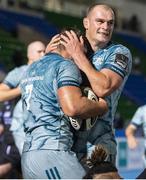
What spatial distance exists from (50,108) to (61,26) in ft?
61.9

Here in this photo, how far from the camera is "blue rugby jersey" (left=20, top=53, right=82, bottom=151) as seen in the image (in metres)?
3.14

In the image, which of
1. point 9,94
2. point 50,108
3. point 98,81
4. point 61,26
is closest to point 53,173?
point 50,108

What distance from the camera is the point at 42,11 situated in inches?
896

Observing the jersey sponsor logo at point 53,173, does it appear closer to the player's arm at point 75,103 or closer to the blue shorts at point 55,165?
the blue shorts at point 55,165

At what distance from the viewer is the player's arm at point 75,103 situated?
9.94ft

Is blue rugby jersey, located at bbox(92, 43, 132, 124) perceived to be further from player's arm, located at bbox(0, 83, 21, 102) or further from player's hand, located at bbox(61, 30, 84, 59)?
player's arm, located at bbox(0, 83, 21, 102)

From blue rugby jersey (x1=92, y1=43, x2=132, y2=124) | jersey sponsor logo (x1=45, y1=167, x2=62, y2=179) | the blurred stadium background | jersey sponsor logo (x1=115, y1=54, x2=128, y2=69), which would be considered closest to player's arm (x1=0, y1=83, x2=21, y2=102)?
blue rugby jersey (x1=92, y1=43, x2=132, y2=124)

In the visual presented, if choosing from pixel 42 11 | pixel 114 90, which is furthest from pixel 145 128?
pixel 42 11

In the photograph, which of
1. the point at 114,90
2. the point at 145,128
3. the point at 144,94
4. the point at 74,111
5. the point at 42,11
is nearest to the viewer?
the point at 74,111

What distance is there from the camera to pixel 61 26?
21.9 m

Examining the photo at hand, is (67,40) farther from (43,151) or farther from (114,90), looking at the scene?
(43,151)

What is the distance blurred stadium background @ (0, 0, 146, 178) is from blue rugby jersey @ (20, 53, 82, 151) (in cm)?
1116

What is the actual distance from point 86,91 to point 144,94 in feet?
50.8

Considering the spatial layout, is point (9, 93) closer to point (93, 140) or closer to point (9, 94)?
point (9, 94)
